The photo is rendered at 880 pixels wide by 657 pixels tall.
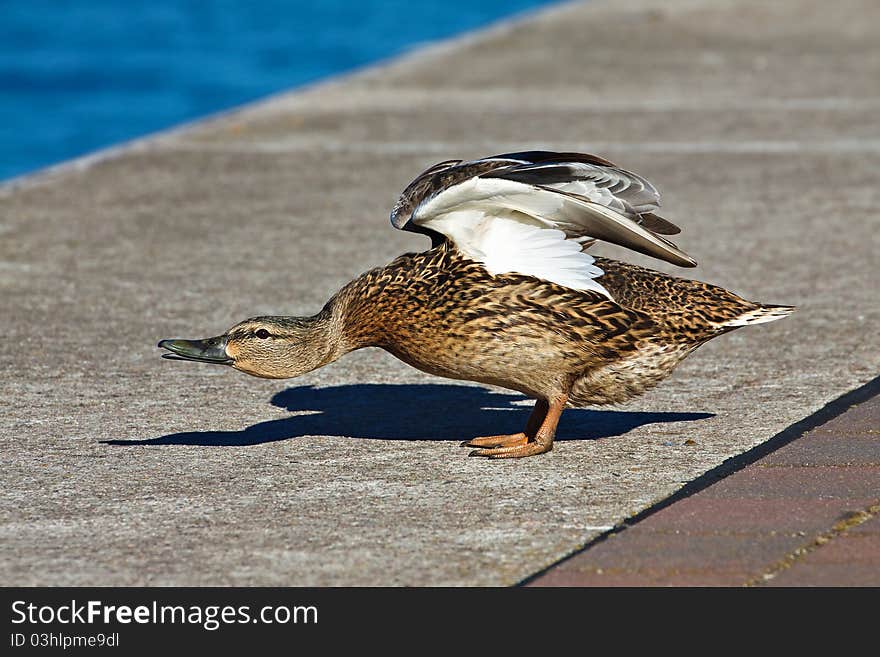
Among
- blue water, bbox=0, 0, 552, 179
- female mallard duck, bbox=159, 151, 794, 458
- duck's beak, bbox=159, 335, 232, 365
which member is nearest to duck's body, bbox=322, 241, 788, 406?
female mallard duck, bbox=159, 151, 794, 458

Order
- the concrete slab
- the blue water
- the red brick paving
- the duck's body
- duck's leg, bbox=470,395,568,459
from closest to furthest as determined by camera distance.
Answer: the red brick paving < the concrete slab < the duck's body < duck's leg, bbox=470,395,568,459 < the blue water

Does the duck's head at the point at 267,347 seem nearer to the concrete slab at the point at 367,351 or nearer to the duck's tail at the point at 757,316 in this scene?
the concrete slab at the point at 367,351

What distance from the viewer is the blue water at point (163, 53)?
1980cm

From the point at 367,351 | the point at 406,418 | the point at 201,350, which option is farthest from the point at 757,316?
the point at 367,351

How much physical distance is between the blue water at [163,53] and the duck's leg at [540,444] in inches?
512

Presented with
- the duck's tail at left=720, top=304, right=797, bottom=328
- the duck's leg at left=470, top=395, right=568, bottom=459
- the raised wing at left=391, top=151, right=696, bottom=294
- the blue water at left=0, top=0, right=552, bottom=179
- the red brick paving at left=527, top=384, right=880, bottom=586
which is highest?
the blue water at left=0, top=0, right=552, bottom=179

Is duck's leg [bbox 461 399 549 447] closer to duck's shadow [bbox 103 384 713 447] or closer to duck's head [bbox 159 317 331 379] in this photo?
duck's shadow [bbox 103 384 713 447]

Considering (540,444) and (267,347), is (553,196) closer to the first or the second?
(540,444)

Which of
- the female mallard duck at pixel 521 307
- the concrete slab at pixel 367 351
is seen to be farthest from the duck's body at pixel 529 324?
the concrete slab at pixel 367 351

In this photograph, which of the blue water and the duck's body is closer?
the duck's body

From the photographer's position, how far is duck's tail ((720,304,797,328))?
5410mm
